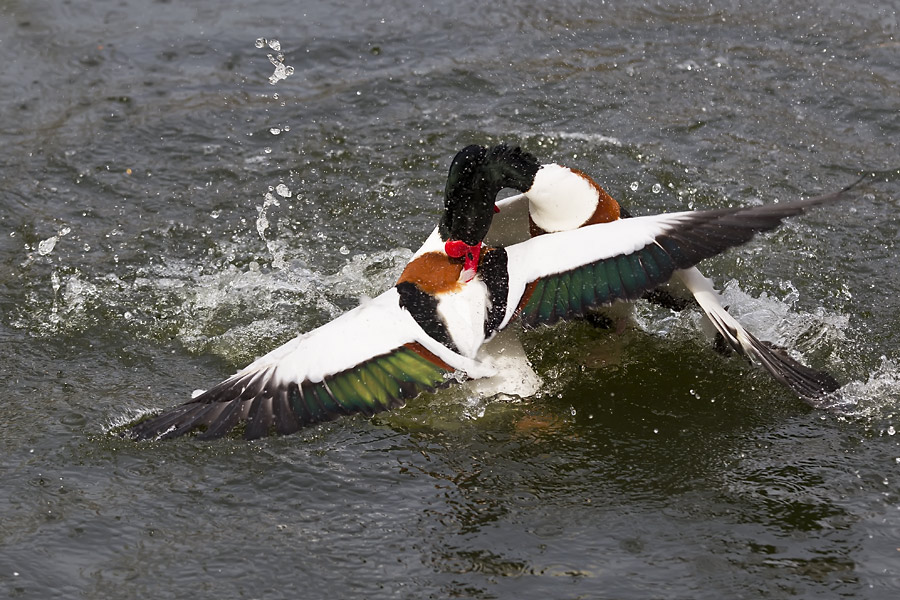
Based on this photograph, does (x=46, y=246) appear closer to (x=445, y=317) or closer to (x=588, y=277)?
(x=445, y=317)

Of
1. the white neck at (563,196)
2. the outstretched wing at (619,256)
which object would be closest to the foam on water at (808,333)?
the white neck at (563,196)

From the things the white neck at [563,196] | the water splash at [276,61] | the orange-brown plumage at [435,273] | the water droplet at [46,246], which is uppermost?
the water splash at [276,61]

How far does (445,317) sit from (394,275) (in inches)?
61.7

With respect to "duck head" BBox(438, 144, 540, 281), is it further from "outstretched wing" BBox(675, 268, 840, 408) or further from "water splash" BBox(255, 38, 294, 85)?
"water splash" BBox(255, 38, 294, 85)

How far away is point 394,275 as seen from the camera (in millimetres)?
6043

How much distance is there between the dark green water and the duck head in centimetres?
72

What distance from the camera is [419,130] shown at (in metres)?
7.57

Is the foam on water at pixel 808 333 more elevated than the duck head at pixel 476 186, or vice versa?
the duck head at pixel 476 186

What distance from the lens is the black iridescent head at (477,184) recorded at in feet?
15.6

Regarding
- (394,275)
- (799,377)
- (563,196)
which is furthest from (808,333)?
(394,275)

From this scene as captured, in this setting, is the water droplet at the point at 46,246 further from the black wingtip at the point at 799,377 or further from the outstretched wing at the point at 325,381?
the black wingtip at the point at 799,377

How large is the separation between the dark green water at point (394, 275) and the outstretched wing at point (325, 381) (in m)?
0.32

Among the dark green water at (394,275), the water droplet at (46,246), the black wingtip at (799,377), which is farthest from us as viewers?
the water droplet at (46,246)

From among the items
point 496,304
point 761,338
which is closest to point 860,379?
point 761,338
